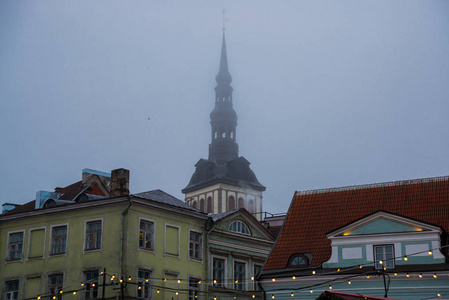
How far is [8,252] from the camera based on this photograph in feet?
147

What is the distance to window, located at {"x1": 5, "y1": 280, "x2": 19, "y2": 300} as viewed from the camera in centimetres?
4350

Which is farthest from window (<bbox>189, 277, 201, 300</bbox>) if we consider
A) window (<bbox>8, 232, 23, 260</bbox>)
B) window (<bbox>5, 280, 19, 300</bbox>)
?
window (<bbox>8, 232, 23, 260</bbox>)

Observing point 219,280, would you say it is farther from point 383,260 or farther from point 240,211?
point 383,260

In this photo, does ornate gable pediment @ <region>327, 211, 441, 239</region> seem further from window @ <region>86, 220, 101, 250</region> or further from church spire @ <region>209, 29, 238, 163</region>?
church spire @ <region>209, 29, 238, 163</region>

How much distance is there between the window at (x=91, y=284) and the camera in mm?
40562

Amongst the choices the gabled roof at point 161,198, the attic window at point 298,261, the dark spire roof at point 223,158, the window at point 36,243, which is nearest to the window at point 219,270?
the gabled roof at point 161,198

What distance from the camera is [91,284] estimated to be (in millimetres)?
40719

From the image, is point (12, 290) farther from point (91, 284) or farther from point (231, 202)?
point (231, 202)

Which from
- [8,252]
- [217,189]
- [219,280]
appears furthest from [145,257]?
[217,189]

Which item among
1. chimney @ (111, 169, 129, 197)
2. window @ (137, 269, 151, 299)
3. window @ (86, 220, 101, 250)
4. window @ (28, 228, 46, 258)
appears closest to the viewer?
window @ (137, 269, 151, 299)

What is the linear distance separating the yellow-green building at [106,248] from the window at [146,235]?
5 cm

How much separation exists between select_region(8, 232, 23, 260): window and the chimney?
20.9 ft

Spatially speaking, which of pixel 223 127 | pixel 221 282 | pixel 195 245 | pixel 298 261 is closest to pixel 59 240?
pixel 195 245

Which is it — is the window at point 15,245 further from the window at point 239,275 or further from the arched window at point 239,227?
the window at point 239,275
